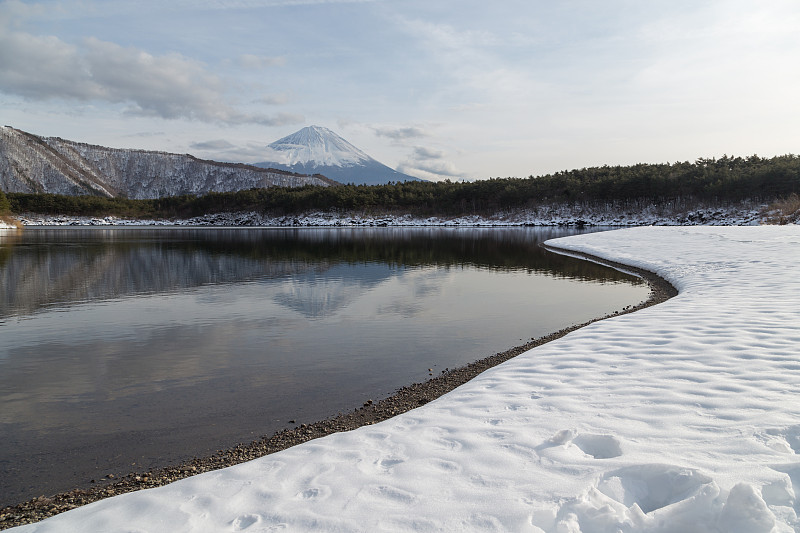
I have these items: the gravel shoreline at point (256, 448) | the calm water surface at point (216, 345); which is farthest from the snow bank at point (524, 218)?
the gravel shoreline at point (256, 448)

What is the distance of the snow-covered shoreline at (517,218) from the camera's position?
7275 cm

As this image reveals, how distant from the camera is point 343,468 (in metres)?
4.15

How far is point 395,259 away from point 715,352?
24.4 meters

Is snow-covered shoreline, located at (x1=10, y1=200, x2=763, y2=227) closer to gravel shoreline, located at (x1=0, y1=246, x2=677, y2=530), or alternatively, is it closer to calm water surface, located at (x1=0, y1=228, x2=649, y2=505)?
calm water surface, located at (x1=0, y1=228, x2=649, y2=505)

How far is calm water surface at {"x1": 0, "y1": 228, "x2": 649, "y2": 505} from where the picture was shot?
606 cm

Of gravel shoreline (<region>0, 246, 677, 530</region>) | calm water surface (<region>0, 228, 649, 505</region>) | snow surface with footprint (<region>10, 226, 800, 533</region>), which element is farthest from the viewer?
calm water surface (<region>0, 228, 649, 505</region>)

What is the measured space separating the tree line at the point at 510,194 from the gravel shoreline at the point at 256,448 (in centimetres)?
8631

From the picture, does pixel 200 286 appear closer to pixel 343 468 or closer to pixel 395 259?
pixel 395 259

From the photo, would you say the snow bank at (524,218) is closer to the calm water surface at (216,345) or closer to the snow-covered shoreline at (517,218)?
the snow-covered shoreline at (517,218)

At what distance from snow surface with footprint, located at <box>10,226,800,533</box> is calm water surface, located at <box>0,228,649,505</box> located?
6.74 ft

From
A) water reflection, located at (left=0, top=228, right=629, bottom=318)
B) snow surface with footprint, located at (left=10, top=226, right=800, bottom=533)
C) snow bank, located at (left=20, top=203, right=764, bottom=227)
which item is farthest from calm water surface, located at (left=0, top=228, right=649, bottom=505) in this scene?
snow bank, located at (left=20, top=203, right=764, bottom=227)

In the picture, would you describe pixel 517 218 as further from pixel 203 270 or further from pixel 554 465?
pixel 554 465

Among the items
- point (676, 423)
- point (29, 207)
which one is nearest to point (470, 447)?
point (676, 423)

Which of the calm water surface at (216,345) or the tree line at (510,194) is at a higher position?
the tree line at (510,194)
